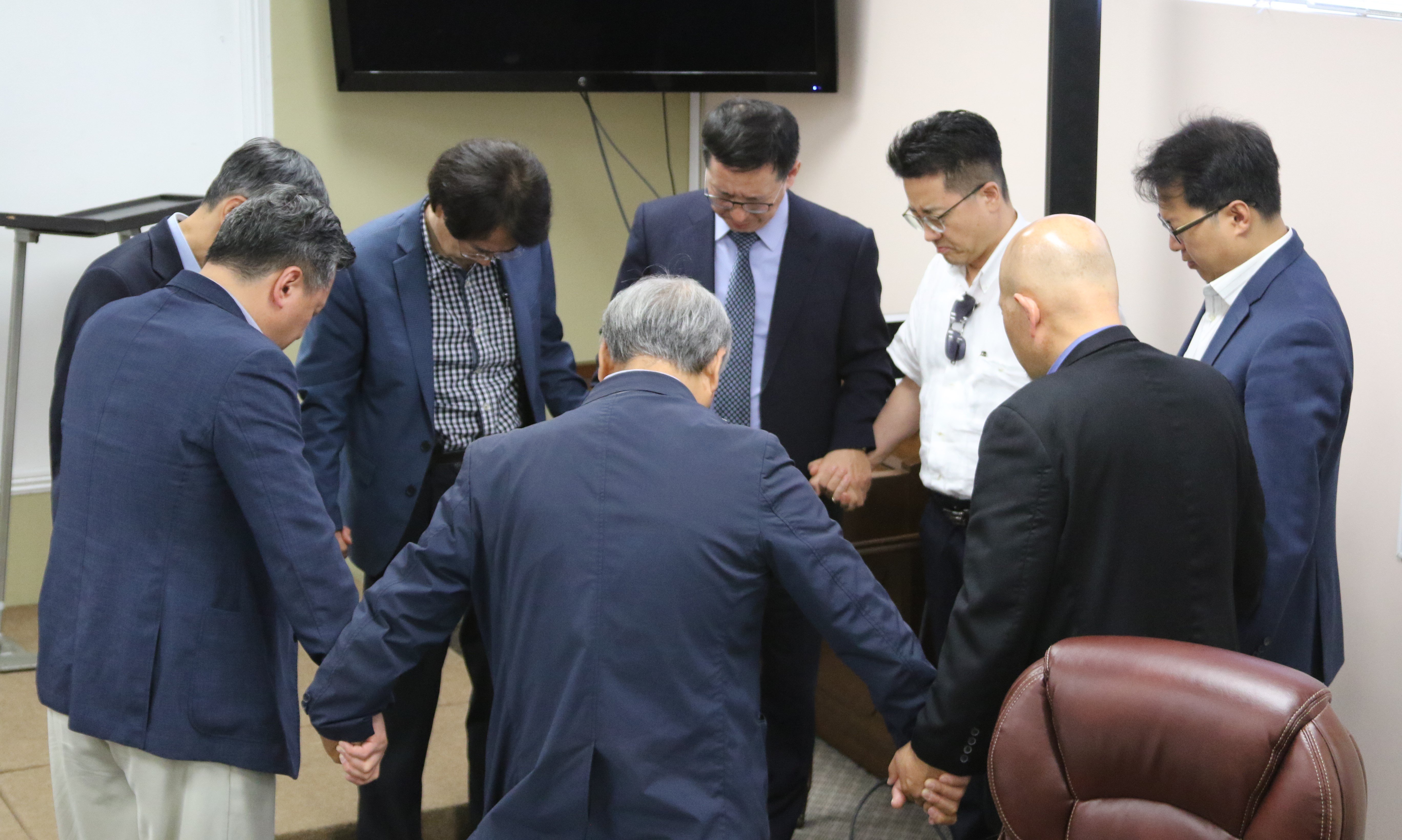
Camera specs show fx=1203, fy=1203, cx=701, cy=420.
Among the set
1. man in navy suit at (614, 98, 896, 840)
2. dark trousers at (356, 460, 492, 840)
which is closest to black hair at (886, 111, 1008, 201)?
man in navy suit at (614, 98, 896, 840)

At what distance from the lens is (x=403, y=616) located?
69.3 inches

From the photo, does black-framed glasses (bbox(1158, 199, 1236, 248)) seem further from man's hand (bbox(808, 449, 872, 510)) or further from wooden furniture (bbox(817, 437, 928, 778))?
wooden furniture (bbox(817, 437, 928, 778))

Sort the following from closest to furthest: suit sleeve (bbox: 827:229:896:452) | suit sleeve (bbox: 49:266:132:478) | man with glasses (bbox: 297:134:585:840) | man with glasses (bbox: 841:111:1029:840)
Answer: suit sleeve (bbox: 49:266:132:478) → man with glasses (bbox: 297:134:585:840) → man with glasses (bbox: 841:111:1029:840) → suit sleeve (bbox: 827:229:896:452)

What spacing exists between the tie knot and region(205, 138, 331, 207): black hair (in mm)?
929

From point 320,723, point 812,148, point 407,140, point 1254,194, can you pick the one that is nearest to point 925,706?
point 320,723

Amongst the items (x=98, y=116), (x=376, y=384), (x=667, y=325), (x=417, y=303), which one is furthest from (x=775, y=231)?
(x=98, y=116)

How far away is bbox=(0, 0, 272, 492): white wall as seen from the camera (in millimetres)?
3934

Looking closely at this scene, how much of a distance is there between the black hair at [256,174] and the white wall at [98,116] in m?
2.02

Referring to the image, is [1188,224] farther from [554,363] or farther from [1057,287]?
[554,363]

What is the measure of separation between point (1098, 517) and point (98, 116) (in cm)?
365

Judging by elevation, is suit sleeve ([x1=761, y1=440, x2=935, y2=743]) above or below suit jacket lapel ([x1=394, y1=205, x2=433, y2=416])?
below

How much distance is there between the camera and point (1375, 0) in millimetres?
2201

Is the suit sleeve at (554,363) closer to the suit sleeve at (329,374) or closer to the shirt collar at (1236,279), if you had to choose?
the suit sleeve at (329,374)

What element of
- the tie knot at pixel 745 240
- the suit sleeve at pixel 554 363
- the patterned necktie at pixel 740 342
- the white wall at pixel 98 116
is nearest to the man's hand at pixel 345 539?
the suit sleeve at pixel 554 363
